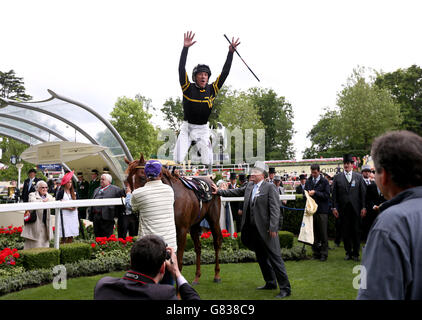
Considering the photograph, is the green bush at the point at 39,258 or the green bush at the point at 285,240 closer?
the green bush at the point at 39,258

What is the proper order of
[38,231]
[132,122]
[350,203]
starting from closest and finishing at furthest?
[38,231], [350,203], [132,122]

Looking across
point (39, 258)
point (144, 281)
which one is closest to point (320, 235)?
point (39, 258)

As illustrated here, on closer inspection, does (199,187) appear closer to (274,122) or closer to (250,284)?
(250,284)

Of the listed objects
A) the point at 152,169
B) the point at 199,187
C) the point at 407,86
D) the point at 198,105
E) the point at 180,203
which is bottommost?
the point at 180,203

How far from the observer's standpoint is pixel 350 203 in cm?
860

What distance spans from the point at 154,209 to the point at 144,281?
1.99 metres

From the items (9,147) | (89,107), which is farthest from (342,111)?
(9,147)

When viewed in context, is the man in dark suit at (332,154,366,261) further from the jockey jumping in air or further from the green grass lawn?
the jockey jumping in air

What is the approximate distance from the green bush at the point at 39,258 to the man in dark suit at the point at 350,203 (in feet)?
19.8

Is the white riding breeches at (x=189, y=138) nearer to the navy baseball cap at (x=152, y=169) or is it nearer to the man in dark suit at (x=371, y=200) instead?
the navy baseball cap at (x=152, y=169)

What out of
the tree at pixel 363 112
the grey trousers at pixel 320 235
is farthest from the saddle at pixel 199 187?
the tree at pixel 363 112

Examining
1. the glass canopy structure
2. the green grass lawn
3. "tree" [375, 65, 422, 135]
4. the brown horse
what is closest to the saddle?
the brown horse

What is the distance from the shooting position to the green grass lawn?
557 centimetres

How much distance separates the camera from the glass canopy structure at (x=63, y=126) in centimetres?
1630
